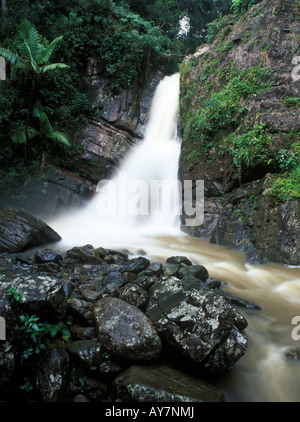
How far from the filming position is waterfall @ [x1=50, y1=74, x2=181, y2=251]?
942 centimetres

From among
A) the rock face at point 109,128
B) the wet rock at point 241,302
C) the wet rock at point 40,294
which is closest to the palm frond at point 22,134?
the rock face at point 109,128

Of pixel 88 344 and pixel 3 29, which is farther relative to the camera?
pixel 3 29

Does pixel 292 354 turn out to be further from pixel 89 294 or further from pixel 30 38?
pixel 30 38

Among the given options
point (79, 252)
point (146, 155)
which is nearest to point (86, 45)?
point (146, 155)

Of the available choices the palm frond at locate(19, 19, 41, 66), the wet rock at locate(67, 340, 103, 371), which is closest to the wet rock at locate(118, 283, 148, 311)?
the wet rock at locate(67, 340, 103, 371)

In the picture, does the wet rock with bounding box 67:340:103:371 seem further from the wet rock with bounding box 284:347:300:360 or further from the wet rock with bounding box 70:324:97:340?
the wet rock with bounding box 284:347:300:360

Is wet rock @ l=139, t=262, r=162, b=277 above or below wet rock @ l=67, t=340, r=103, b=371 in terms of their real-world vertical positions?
above

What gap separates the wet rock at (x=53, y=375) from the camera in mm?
2314

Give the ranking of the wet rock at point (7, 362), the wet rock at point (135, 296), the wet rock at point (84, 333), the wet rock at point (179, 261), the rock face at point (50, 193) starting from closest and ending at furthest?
the wet rock at point (7, 362), the wet rock at point (84, 333), the wet rock at point (135, 296), the wet rock at point (179, 261), the rock face at point (50, 193)

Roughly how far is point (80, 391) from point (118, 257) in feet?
11.5

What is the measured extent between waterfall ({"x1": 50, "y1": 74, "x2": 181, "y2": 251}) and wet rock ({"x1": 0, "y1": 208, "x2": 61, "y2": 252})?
4.90ft

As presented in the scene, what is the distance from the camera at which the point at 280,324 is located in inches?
143

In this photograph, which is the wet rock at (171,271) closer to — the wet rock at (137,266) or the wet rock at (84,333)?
the wet rock at (137,266)

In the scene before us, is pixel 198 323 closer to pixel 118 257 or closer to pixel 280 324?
pixel 280 324
